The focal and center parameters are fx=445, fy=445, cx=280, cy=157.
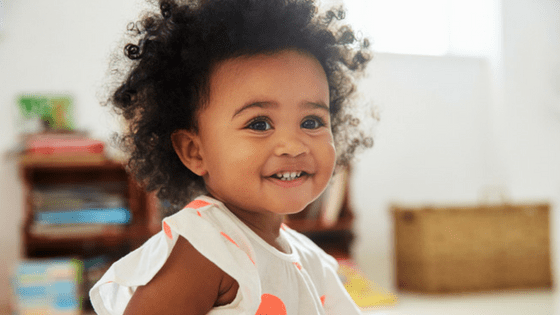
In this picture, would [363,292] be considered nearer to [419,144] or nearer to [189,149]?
[419,144]

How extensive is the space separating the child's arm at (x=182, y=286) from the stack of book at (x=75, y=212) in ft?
6.04

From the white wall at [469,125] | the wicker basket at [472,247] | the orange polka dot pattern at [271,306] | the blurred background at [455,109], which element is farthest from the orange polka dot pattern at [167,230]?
the white wall at [469,125]

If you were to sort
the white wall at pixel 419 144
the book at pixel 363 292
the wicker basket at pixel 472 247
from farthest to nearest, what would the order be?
the white wall at pixel 419 144 → the wicker basket at pixel 472 247 → the book at pixel 363 292

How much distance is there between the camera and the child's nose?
515mm

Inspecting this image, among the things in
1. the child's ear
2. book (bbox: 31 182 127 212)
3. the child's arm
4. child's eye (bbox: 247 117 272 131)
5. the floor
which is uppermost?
child's eye (bbox: 247 117 272 131)

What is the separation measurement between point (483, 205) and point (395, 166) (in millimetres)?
592

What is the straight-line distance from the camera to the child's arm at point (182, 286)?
46cm

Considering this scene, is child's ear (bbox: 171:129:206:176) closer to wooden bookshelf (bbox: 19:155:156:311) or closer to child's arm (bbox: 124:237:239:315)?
child's arm (bbox: 124:237:239:315)

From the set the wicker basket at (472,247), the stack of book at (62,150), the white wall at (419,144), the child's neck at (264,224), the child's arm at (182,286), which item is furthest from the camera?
the white wall at (419,144)

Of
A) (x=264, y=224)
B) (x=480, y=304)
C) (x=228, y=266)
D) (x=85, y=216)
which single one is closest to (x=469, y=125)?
(x=480, y=304)

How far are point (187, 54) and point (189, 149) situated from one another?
0.41 ft

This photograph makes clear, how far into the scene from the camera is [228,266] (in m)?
0.47

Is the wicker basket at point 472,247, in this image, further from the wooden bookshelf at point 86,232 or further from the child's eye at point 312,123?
the child's eye at point 312,123

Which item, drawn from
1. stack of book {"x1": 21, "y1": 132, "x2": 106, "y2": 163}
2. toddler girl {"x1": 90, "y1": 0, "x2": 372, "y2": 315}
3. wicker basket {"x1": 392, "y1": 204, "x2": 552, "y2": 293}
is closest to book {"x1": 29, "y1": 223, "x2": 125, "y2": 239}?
stack of book {"x1": 21, "y1": 132, "x2": 106, "y2": 163}
